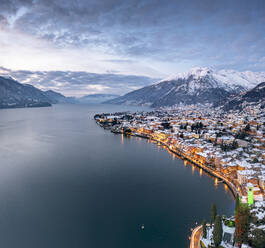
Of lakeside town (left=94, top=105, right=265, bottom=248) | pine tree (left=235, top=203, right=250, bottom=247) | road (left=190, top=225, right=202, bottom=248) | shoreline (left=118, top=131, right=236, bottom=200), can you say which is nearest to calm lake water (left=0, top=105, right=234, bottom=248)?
road (left=190, top=225, right=202, bottom=248)

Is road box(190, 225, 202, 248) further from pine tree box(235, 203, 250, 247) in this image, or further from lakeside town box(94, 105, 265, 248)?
pine tree box(235, 203, 250, 247)

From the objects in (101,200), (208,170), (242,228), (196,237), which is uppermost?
(242,228)

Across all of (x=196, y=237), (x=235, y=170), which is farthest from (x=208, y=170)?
(x=196, y=237)

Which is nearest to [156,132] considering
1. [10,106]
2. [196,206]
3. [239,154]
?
[239,154]

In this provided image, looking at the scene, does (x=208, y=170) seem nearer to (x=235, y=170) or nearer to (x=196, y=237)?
(x=235, y=170)

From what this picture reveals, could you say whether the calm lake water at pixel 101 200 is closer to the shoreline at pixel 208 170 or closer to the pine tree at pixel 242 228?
the shoreline at pixel 208 170

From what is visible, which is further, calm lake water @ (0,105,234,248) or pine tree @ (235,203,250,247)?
calm lake water @ (0,105,234,248)
